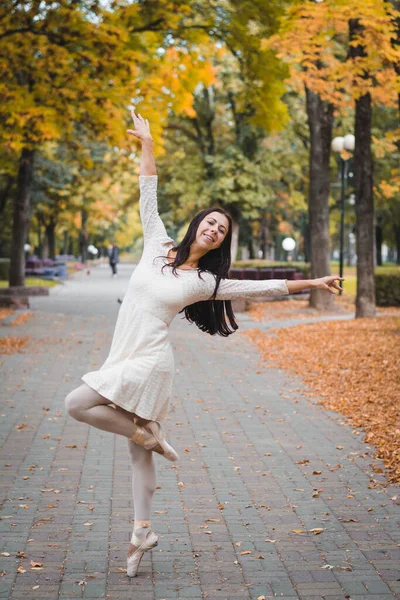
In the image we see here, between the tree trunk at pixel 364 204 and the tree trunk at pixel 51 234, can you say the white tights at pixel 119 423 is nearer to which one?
the tree trunk at pixel 364 204

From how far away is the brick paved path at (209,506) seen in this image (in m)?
4.62

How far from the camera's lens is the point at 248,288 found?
483 centimetres

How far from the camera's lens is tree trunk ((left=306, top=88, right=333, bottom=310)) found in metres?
22.3

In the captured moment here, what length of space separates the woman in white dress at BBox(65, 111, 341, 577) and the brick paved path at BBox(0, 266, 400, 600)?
1.37ft

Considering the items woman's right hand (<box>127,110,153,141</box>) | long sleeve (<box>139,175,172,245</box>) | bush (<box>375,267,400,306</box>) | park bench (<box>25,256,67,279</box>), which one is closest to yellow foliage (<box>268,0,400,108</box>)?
bush (<box>375,267,400,306</box>)

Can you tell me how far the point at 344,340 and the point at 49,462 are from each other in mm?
9020

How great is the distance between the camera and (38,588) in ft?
14.6

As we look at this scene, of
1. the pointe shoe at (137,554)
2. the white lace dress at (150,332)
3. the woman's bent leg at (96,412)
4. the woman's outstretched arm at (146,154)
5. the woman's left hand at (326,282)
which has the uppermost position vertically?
the woman's outstretched arm at (146,154)

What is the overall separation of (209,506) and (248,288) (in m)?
1.90

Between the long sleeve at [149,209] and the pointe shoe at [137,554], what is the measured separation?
1619 mm

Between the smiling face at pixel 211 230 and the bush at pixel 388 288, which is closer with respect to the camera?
the smiling face at pixel 211 230

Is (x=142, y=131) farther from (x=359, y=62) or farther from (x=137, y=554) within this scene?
(x=359, y=62)

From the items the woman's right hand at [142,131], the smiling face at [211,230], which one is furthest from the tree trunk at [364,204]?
the smiling face at [211,230]

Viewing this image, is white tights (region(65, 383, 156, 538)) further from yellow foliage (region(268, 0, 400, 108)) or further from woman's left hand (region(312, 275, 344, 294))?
yellow foliage (region(268, 0, 400, 108))
